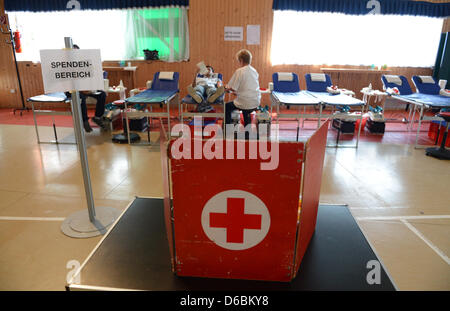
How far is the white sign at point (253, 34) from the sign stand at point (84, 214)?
5335mm

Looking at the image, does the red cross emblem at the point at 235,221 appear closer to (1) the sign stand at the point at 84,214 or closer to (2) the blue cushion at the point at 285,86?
(1) the sign stand at the point at 84,214

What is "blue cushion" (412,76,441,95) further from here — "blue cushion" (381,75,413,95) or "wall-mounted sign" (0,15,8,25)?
"wall-mounted sign" (0,15,8,25)

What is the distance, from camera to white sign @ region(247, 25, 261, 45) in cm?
679

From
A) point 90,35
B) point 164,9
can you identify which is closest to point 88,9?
point 90,35

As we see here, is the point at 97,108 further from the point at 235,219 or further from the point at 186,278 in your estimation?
the point at 235,219

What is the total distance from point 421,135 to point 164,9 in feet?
18.8

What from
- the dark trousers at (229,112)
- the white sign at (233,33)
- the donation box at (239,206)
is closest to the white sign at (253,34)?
the white sign at (233,33)

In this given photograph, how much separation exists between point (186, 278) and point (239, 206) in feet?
1.45

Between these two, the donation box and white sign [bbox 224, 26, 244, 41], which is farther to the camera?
white sign [bbox 224, 26, 244, 41]

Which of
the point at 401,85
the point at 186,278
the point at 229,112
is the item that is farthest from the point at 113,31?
the point at 186,278

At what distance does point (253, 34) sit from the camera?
6836 millimetres

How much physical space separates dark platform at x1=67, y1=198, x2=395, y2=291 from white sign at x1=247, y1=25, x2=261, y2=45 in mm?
5752

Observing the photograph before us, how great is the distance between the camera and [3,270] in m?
1.91

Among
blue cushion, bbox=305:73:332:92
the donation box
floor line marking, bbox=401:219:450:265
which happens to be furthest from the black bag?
the donation box
